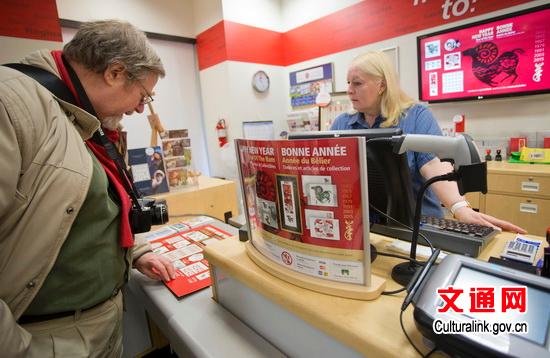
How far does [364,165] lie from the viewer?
0.54m

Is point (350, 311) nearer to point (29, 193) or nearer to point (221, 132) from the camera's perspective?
point (29, 193)

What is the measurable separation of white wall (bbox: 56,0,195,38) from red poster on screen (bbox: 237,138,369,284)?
326 cm

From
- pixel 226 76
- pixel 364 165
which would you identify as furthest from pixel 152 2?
pixel 364 165

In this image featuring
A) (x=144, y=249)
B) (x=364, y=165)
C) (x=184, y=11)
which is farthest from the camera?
(x=184, y=11)

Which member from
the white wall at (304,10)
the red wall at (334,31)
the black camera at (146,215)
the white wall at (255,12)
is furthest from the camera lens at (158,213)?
the white wall at (304,10)

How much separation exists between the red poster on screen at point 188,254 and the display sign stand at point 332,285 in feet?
1.39

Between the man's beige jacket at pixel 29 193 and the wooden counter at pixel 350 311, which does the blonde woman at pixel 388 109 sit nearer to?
the wooden counter at pixel 350 311

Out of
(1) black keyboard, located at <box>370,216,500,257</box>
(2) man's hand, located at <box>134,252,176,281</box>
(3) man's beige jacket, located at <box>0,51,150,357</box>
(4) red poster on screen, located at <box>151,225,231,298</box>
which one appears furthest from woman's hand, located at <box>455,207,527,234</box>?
(3) man's beige jacket, located at <box>0,51,150,357</box>

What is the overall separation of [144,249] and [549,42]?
308 centimetres

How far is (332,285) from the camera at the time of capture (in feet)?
1.97

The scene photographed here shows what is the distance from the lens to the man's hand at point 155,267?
3.43ft

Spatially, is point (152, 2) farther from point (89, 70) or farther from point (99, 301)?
point (99, 301)

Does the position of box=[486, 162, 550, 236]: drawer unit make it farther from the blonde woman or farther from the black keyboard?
the black keyboard

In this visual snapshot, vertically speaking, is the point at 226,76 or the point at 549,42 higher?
the point at 226,76
